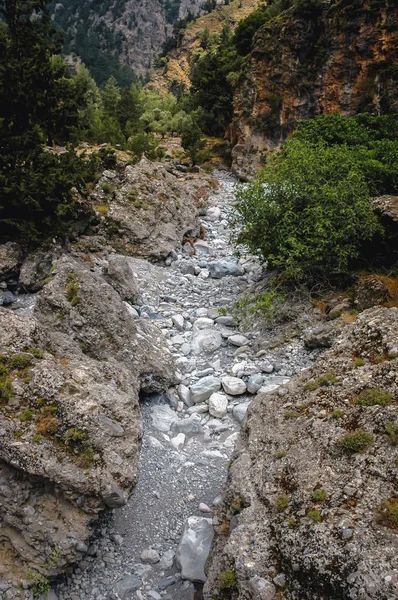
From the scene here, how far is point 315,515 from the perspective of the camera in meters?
4.29

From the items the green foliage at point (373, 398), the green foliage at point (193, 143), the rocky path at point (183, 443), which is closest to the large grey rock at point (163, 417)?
the rocky path at point (183, 443)

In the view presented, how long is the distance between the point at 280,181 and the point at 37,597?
12.3 m

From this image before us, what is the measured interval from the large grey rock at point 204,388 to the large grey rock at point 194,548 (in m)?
3.05

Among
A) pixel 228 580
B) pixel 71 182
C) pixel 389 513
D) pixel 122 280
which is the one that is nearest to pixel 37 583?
pixel 228 580

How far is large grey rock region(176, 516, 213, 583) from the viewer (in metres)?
5.55

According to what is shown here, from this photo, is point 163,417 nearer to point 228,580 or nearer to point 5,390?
point 5,390

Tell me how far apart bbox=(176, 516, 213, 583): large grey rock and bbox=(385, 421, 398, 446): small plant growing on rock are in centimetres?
303

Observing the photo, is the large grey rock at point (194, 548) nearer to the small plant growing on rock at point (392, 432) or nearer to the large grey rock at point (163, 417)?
the large grey rock at point (163, 417)

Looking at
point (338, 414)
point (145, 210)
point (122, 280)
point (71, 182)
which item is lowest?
point (122, 280)

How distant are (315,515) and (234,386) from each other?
190 inches

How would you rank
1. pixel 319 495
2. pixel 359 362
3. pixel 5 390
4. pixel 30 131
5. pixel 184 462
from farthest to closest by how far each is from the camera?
pixel 30 131 → pixel 184 462 → pixel 359 362 → pixel 5 390 → pixel 319 495

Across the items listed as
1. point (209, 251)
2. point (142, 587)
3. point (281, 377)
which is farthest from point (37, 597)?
point (209, 251)

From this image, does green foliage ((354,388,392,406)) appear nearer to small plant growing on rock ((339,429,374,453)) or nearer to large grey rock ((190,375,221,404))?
small plant growing on rock ((339,429,374,453))

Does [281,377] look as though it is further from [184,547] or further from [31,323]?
[31,323]
